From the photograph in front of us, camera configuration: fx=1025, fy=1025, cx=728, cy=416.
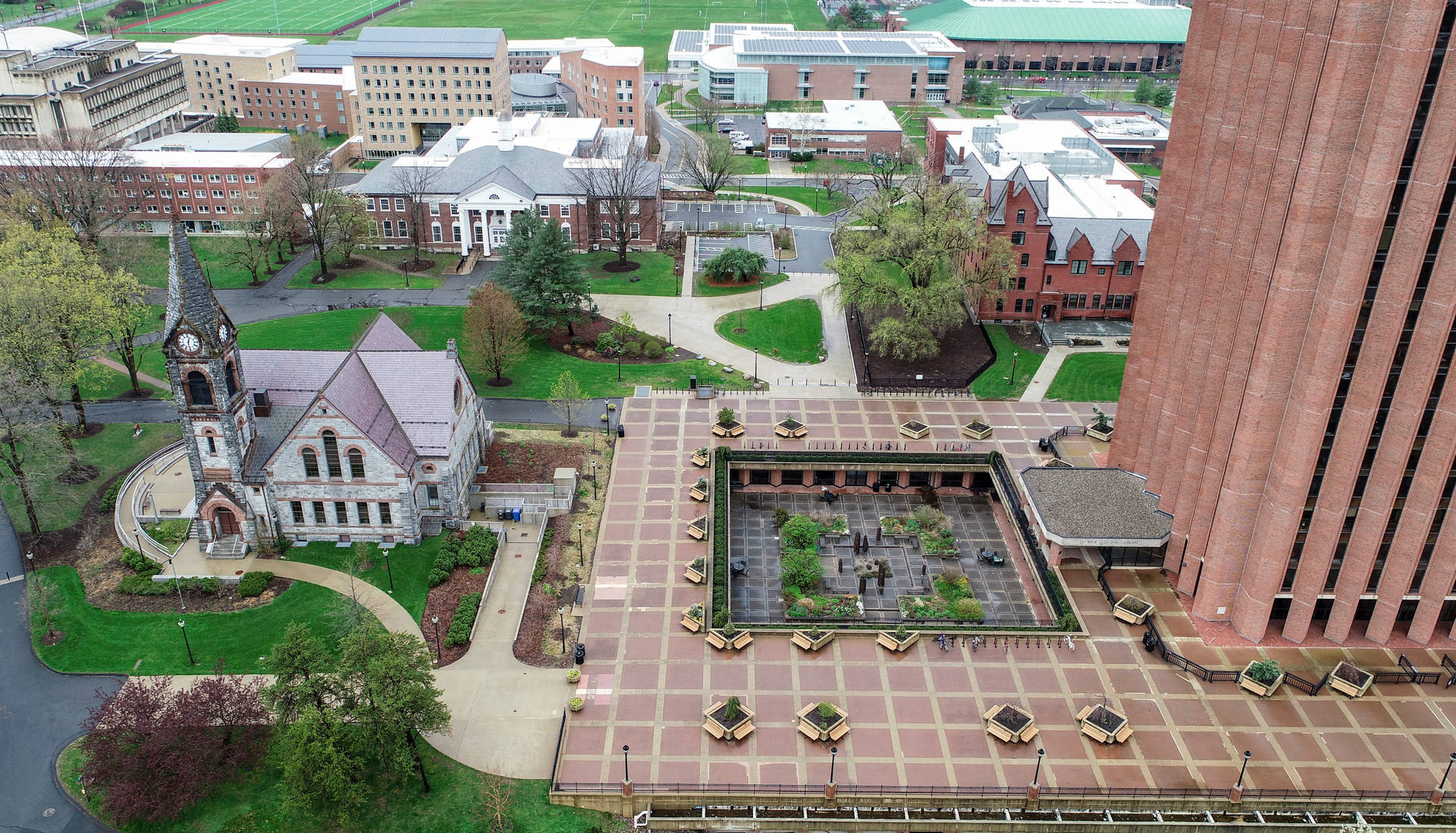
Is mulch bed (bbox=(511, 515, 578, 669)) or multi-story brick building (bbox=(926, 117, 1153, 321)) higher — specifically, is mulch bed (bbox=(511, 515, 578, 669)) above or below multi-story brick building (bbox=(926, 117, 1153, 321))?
below

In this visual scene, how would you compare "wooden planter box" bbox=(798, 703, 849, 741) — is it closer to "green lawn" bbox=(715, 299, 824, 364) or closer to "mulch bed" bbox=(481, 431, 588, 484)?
"mulch bed" bbox=(481, 431, 588, 484)

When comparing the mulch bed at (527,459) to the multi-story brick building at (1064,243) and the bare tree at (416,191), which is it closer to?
the bare tree at (416,191)

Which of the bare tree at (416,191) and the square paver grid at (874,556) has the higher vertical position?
the bare tree at (416,191)

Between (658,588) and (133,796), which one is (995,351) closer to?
(658,588)

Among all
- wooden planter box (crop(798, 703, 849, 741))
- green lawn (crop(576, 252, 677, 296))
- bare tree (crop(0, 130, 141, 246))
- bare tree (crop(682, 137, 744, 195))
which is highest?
bare tree (crop(0, 130, 141, 246))

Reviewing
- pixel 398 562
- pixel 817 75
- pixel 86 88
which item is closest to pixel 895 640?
pixel 398 562

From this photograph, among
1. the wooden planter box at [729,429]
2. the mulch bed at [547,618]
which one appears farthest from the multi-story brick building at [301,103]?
the mulch bed at [547,618]

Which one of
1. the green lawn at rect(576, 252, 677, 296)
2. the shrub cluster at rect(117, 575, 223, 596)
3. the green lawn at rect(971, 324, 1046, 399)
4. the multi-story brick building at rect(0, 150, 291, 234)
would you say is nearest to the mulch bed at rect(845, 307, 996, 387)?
the green lawn at rect(971, 324, 1046, 399)
